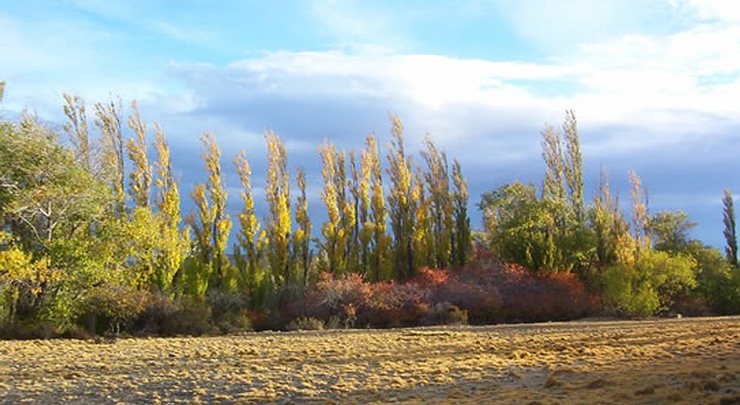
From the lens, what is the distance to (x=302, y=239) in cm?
3834

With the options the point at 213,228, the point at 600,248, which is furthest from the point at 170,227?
the point at 600,248

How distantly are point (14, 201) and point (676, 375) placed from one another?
64.8 feet

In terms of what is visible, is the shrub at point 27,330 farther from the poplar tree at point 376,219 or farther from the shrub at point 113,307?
the poplar tree at point 376,219

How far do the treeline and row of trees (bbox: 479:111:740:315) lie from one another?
96mm

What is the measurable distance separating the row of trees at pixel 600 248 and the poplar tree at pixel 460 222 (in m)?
1.53

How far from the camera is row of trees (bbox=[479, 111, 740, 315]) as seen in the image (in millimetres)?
31875

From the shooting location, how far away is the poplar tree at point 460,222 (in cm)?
3969

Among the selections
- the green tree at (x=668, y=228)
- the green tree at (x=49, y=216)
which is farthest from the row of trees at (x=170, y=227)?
the green tree at (x=668, y=228)

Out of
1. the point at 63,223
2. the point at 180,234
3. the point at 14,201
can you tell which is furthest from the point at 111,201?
the point at 180,234

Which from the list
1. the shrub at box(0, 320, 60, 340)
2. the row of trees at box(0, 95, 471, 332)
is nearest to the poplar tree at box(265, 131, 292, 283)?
the row of trees at box(0, 95, 471, 332)

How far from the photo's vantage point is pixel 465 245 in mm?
39938

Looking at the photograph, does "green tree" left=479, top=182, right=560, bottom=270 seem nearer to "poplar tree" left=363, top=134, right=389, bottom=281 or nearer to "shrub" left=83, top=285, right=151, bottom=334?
"poplar tree" left=363, top=134, right=389, bottom=281

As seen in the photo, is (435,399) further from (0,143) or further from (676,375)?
(0,143)

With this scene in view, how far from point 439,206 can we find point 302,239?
7876 millimetres
